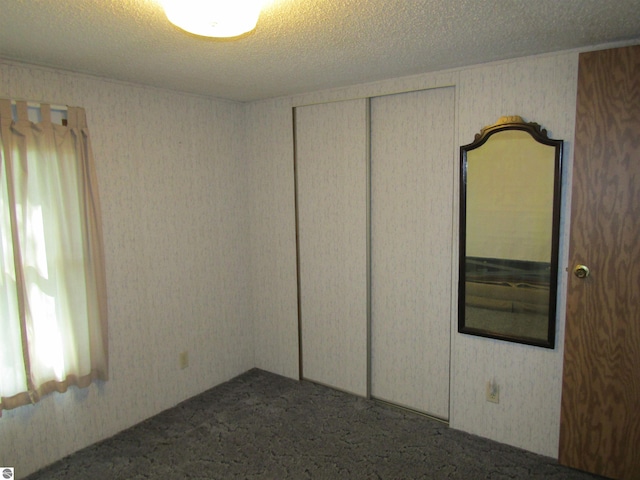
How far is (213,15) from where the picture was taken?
54.2 inches

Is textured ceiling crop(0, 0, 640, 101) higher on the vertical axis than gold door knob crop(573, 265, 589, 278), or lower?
higher

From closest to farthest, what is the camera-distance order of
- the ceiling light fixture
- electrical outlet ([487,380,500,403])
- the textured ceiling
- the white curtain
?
the ceiling light fixture → the textured ceiling → the white curtain → electrical outlet ([487,380,500,403])

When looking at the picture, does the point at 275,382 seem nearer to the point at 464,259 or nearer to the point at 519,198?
the point at 464,259

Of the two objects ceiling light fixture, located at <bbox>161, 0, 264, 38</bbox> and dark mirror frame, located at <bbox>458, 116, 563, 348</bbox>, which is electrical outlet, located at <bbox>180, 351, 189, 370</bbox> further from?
ceiling light fixture, located at <bbox>161, 0, 264, 38</bbox>

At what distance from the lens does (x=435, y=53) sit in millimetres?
2314

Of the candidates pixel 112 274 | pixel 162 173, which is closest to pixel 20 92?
pixel 162 173

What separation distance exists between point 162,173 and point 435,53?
1.93 m

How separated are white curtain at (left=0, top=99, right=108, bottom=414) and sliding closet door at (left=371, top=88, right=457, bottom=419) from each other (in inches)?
71.7

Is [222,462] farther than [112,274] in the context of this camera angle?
No

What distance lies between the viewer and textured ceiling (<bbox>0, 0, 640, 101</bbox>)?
168 centimetres

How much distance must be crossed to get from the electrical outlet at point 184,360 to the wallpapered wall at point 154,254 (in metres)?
0.04

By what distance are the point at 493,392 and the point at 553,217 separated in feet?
3.66

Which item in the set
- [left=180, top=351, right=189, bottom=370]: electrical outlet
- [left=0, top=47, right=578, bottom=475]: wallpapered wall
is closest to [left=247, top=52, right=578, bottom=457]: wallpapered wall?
[left=0, top=47, right=578, bottom=475]: wallpapered wall

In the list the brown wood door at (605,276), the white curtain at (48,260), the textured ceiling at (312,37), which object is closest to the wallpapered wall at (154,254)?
the white curtain at (48,260)
